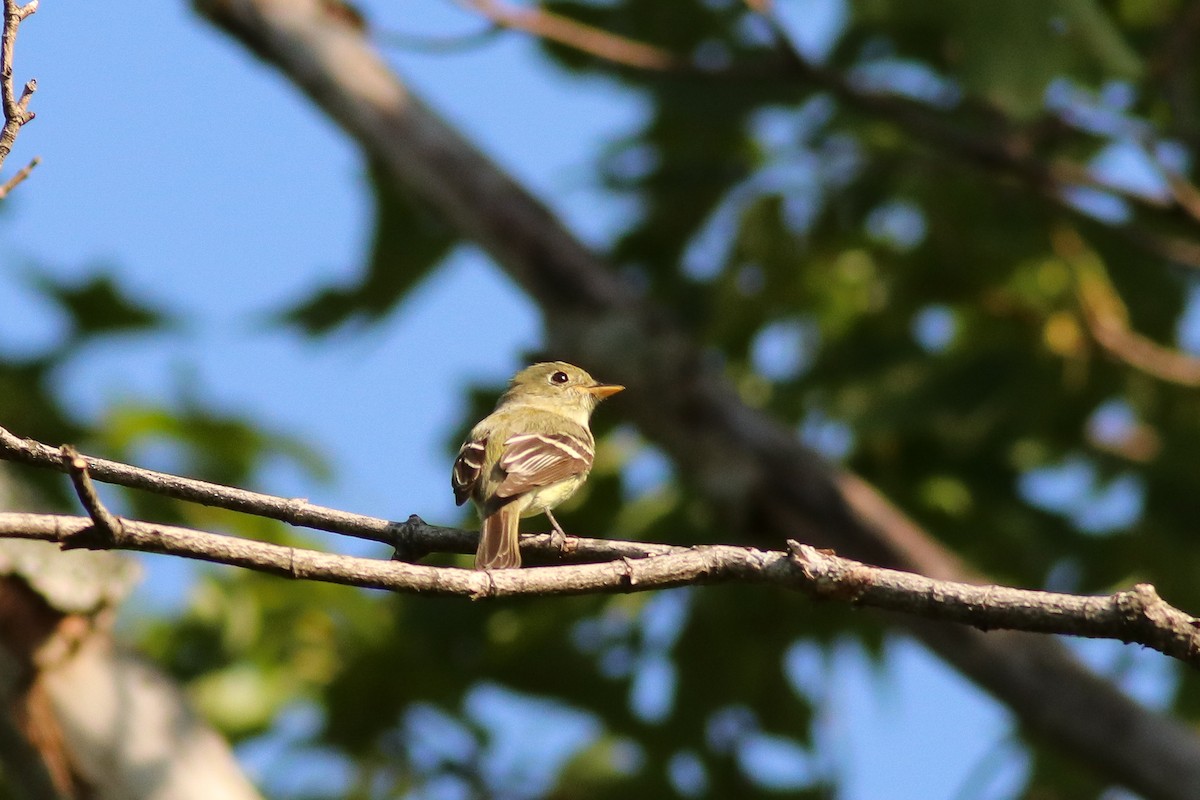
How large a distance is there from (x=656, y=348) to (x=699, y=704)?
1.91 meters

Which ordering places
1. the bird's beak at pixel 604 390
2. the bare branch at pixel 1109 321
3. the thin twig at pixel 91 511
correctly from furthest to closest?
the bare branch at pixel 1109 321
the bird's beak at pixel 604 390
the thin twig at pixel 91 511

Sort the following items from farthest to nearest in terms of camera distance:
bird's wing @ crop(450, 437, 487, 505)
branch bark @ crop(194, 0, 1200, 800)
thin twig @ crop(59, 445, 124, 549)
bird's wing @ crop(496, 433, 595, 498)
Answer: branch bark @ crop(194, 0, 1200, 800), bird's wing @ crop(450, 437, 487, 505), bird's wing @ crop(496, 433, 595, 498), thin twig @ crop(59, 445, 124, 549)

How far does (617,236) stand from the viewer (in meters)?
8.09

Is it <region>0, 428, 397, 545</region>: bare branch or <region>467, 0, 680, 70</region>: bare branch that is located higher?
<region>467, 0, 680, 70</region>: bare branch

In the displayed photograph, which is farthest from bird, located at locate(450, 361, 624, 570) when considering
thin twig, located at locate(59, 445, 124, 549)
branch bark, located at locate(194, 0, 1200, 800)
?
thin twig, located at locate(59, 445, 124, 549)

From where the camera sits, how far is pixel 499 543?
442 centimetres

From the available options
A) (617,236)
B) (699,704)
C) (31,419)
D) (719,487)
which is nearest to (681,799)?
(699,704)

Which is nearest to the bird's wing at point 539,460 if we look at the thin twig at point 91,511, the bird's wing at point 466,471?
the bird's wing at point 466,471

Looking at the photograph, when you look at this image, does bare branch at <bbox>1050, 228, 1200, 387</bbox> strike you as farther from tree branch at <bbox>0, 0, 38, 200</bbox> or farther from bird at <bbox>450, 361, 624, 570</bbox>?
tree branch at <bbox>0, 0, 38, 200</bbox>

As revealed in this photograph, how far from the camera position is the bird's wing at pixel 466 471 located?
17.9 ft

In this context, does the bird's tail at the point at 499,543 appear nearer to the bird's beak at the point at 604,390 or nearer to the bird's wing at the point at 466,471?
the bird's wing at the point at 466,471

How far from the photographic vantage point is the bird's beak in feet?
21.5

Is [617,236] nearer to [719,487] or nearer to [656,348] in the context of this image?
[656,348]

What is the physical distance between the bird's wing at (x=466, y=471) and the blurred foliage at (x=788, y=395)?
1034 millimetres
